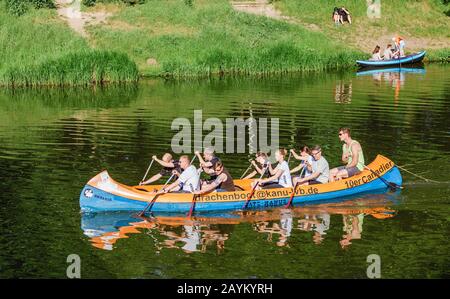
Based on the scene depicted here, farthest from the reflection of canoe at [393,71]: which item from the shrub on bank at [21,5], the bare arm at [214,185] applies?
the bare arm at [214,185]

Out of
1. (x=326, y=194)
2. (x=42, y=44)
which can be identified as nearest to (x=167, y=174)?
(x=326, y=194)

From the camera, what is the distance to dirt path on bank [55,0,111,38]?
58.9 meters

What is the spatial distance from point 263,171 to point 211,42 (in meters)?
33.6

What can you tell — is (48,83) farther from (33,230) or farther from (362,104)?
(33,230)

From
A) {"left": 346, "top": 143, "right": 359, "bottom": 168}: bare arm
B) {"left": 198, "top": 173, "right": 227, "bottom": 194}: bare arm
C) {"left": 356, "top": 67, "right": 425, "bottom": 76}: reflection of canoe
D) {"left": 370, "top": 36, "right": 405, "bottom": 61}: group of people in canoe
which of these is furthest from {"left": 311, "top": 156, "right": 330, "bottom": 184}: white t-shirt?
{"left": 370, "top": 36, "right": 405, "bottom": 61}: group of people in canoe

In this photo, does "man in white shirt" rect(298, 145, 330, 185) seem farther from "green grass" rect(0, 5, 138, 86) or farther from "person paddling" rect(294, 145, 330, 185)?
"green grass" rect(0, 5, 138, 86)

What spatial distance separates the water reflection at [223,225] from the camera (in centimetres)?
2153

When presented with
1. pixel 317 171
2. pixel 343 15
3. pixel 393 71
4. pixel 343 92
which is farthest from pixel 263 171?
pixel 343 15

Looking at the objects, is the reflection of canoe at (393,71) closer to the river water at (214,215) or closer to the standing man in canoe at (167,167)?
the river water at (214,215)

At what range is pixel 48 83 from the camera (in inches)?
1949

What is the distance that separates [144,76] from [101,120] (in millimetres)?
14815

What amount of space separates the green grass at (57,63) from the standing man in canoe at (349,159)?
2524 cm

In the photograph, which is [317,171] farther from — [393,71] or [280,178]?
[393,71]

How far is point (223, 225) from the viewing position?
23297mm
